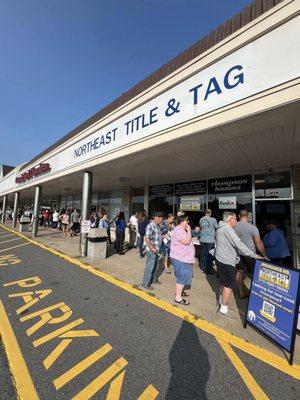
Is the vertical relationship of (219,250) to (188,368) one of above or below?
above

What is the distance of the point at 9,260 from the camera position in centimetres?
795

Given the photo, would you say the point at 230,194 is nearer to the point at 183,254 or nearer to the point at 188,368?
the point at 183,254

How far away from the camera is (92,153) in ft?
29.9

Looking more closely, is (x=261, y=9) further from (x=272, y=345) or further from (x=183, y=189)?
(x=183, y=189)

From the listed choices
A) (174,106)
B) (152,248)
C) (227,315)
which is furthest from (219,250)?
(174,106)

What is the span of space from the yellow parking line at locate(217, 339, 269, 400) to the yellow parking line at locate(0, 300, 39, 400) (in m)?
2.11

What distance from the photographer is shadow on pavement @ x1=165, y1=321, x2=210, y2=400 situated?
2.35 m

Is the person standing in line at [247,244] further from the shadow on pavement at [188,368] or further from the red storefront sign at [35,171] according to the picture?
the red storefront sign at [35,171]

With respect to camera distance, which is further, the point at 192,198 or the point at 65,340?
the point at 192,198

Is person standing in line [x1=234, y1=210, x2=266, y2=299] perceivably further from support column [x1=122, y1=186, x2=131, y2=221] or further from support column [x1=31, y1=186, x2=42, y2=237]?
support column [x1=31, y1=186, x2=42, y2=237]

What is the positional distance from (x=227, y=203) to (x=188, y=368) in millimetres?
6879

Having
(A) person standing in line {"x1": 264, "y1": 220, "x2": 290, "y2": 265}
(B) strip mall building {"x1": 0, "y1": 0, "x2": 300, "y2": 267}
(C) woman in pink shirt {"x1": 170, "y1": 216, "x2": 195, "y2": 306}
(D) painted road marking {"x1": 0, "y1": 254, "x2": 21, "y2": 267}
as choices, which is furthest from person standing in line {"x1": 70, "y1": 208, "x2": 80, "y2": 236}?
(A) person standing in line {"x1": 264, "y1": 220, "x2": 290, "y2": 265}

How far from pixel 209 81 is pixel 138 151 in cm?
259

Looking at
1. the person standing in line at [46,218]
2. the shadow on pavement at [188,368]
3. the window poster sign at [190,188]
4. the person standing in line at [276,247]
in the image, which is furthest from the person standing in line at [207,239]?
the person standing in line at [46,218]
